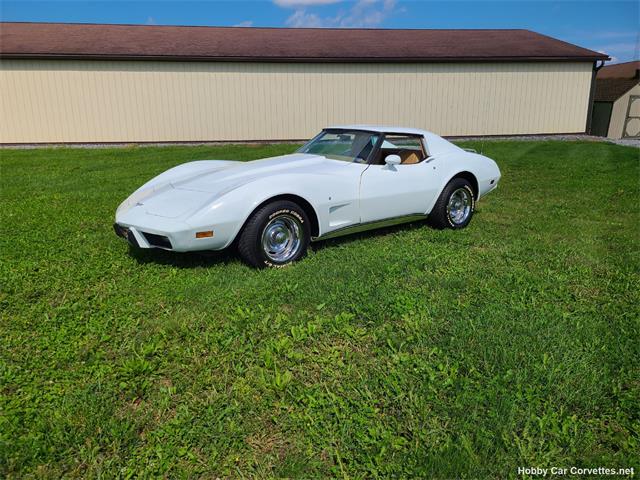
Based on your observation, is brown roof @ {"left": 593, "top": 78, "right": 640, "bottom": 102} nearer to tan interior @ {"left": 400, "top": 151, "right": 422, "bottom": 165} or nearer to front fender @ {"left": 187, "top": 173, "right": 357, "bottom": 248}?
tan interior @ {"left": 400, "top": 151, "right": 422, "bottom": 165}

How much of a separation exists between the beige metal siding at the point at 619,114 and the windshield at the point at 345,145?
2136 centimetres

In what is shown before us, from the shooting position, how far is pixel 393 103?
1658 cm

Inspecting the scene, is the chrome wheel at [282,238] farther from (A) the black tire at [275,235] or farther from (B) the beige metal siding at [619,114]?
(B) the beige metal siding at [619,114]

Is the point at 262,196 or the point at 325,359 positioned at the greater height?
the point at 262,196

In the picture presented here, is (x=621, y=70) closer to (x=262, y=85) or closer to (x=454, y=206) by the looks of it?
(x=262, y=85)

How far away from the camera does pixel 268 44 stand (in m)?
17.2

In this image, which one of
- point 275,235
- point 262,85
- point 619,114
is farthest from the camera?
point 619,114

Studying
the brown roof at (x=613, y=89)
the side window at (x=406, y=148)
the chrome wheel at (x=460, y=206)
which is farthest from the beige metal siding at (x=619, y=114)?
the side window at (x=406, y=148)

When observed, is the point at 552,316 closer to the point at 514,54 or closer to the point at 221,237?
Answer: the point at 221,237

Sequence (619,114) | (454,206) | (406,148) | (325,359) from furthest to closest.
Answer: (619,114), (454,206), (406,148), (325,359)

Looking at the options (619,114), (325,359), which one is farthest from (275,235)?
(619,114)

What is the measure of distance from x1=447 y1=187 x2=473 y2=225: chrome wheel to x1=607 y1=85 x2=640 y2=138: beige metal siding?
20.2 metres

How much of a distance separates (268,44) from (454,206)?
1377 centimetres

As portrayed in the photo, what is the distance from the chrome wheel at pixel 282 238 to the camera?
4160 millimetres
